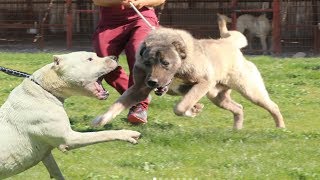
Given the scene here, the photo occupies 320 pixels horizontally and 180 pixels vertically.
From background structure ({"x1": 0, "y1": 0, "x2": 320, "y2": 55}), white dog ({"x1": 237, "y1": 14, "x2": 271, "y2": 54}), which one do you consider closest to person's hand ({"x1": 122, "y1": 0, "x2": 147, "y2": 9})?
background structure ({"x1": 0, "y1": 0, "x2": 320, "y2": 55})

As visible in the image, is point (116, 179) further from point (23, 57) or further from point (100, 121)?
point (23, 57)

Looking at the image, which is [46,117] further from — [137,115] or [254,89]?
[254,89]

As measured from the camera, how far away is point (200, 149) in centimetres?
703

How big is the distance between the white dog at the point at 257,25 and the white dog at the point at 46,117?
607 inches

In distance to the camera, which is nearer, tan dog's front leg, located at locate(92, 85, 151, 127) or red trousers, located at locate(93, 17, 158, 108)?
tan dog's front leg, located at locate(92, 85, 151, 127)

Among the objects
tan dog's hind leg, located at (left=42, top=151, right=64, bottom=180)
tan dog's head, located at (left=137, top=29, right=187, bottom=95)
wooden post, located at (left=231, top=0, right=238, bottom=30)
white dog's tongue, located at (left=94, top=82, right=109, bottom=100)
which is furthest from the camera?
wooden post, located at (left=231, top=0, right=238, bottom=30)

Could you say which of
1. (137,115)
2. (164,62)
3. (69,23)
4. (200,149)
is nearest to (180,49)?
(164,62)

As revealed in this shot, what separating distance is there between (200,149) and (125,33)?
2070 millimetres

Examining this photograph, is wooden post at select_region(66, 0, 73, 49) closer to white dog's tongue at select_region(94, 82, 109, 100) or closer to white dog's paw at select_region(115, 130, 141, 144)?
white dog's tongue at select_region(94, 82, 109, 100)

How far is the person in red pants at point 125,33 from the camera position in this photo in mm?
8352

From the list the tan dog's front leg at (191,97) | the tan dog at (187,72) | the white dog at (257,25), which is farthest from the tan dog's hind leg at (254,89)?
the white dog at (257,25)

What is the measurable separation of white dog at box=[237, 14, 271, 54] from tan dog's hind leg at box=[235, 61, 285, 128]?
11.7m

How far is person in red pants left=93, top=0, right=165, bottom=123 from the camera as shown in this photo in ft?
27.4

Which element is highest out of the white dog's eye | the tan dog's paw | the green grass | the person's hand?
the person's hand
